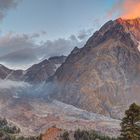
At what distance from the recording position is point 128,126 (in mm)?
43594

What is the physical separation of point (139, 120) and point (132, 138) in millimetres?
1875

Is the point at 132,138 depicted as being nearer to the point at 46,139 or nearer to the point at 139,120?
the point at 139,120

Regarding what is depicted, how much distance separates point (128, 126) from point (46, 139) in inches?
6245

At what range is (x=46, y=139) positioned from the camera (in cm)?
19938

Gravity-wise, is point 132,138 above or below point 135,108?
below

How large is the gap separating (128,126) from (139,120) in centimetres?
122

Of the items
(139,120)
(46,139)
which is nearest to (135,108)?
(139,120)

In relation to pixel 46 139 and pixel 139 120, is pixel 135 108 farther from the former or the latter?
pixel 46 139

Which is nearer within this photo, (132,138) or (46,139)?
(132,138)

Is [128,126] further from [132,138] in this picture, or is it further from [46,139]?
[46,139]

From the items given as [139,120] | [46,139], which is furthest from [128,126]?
[46,139]

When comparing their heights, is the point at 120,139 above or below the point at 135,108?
below

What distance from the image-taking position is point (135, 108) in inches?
1698

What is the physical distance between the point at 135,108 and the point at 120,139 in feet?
12.1
